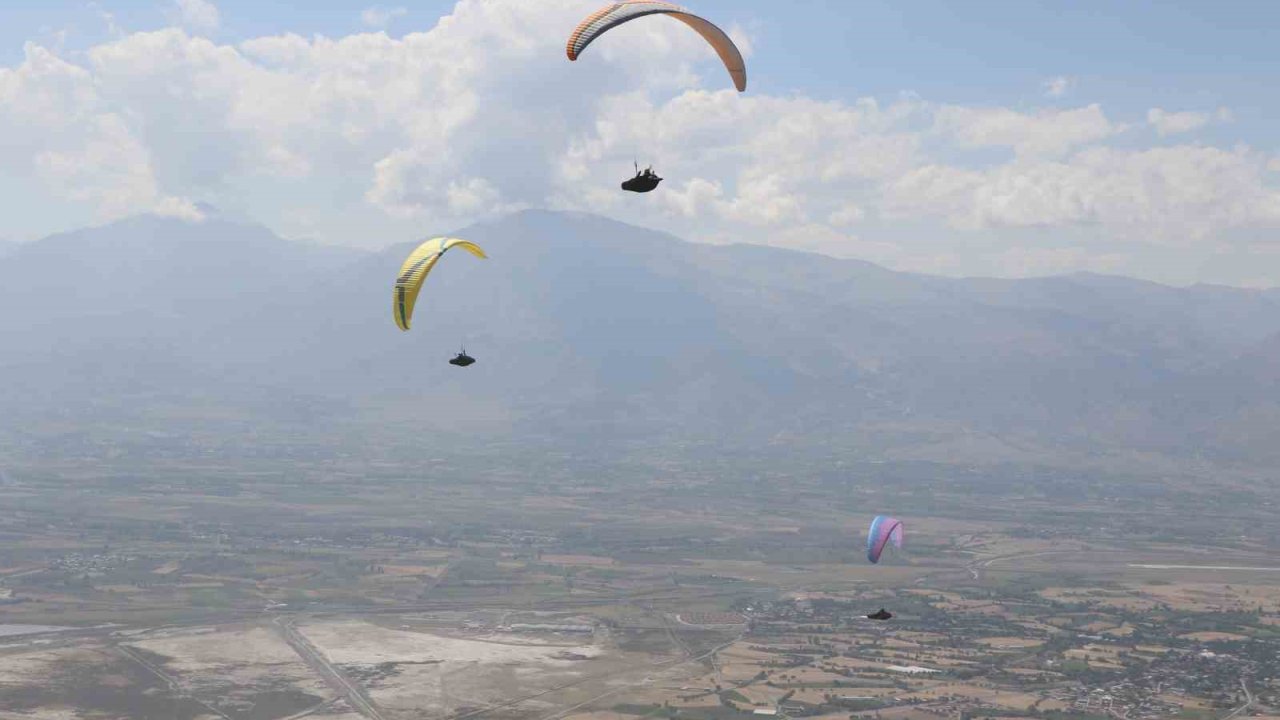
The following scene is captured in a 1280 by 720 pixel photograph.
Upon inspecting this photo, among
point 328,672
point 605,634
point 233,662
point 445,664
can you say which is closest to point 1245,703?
point 605,634

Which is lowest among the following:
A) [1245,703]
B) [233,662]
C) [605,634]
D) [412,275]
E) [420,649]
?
[233,662]

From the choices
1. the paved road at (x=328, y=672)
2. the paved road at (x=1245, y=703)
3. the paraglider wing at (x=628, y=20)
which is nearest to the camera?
the paraglider wing at (x=628, y=20)

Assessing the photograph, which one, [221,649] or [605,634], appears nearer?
[221,649]

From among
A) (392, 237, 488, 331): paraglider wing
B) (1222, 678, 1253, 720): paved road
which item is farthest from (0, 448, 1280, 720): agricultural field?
(392, 237, 488, 331): paraglider wing

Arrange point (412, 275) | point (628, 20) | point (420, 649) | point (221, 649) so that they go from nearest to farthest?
point (628, 20) < point (412, 275) < point (221, 649) < point (420, 649)

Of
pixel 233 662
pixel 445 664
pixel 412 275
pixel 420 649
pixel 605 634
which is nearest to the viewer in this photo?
pixel 412 275

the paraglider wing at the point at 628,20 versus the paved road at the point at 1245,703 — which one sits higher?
the paraglider wing at the point at 628,20

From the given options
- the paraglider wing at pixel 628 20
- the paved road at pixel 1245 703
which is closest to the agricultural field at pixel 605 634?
the paved road at pixel 1245 703

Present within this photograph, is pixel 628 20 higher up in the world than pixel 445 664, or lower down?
higher up

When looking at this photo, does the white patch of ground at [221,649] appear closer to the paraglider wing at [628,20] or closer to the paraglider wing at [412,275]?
the paraglider wing at [412,275]

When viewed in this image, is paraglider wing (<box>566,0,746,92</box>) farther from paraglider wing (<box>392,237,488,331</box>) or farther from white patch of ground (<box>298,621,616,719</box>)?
white patch of ground (<box>298,621,616,719</box>)

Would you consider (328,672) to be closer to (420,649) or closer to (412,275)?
(420,649)

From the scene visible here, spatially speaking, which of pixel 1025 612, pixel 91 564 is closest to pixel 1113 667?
pixel 1025 612

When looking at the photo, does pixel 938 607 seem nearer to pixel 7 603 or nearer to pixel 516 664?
pixel 516 664
